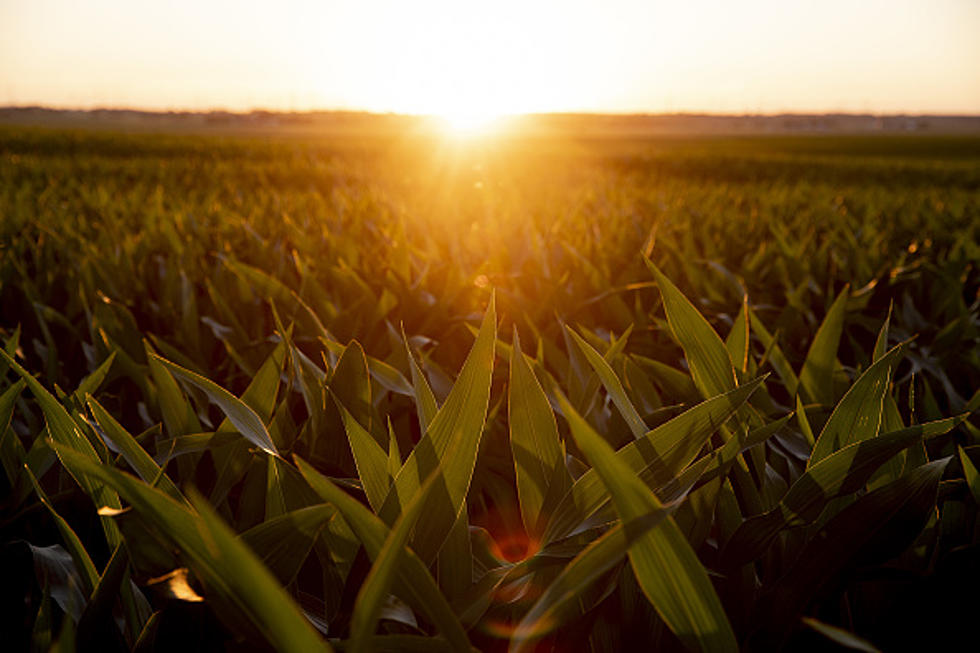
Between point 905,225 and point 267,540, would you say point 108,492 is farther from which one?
point 905,225

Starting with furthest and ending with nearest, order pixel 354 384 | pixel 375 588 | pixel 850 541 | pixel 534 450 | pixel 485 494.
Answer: pixel 485 494 < pixel 354 384 < pixel 534 450 < pixel 850 541 < pixel 375 588

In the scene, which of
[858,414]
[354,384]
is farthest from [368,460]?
[858,414]

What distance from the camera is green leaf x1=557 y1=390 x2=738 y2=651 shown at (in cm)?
45

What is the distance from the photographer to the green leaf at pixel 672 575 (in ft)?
1.47

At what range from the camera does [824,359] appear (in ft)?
3.65

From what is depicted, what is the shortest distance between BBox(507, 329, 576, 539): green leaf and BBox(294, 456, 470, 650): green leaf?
0.21 m

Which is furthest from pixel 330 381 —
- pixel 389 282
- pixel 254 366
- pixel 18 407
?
pixel 389 282

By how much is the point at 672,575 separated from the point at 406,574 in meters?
0.19

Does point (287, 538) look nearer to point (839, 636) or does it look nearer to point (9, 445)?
point (839, 636)

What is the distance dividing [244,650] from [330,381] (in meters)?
0.35

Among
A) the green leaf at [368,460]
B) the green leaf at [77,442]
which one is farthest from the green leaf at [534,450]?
the green leaf at [77,442]

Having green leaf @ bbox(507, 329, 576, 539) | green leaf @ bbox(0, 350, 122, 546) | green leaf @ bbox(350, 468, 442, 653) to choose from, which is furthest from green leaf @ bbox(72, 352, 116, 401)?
green leaf @ bbox(350, 468, 442, 653)

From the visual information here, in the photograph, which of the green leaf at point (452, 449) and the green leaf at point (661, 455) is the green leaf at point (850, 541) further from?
the green leaf at point (452, 449)

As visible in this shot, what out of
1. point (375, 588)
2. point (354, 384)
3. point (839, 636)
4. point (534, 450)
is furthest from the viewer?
point (354, 384)
